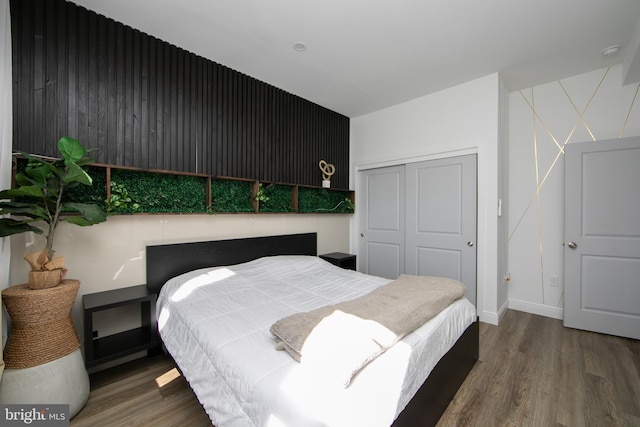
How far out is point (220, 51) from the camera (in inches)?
102

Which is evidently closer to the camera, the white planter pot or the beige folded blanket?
the beige folded blanket

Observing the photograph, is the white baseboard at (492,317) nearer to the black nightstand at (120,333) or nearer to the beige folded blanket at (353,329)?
the beige folded blanket at (353,329)

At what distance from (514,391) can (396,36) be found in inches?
115

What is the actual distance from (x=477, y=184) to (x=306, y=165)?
2.14m

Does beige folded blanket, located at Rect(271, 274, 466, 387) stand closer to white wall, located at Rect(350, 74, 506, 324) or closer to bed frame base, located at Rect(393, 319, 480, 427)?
bed frame base, located at Rect(393, 319, 480, 427)

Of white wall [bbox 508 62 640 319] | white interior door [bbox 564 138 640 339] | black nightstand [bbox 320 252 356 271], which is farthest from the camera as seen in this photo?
black nightstand [bbox 320 252 356 271]

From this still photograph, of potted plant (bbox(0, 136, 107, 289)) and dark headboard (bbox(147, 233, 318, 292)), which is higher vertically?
potted plant (bbox(0, 136, 107, 289))

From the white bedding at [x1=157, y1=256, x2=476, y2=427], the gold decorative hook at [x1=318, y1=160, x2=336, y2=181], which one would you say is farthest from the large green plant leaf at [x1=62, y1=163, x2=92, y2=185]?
the gold decorative hook at [x1=318, y1=160, x2=336, y2=181]

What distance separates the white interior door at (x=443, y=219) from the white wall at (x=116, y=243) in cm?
227

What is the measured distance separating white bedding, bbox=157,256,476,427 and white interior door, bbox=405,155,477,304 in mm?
1330

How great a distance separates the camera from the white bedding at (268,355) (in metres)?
1.01

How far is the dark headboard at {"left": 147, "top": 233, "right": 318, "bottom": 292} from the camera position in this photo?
2.37 metres

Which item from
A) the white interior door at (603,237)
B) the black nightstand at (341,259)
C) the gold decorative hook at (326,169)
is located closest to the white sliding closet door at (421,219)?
the black nightstand at (341,259)

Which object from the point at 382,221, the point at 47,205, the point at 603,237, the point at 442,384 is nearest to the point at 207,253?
the point at 47,205
